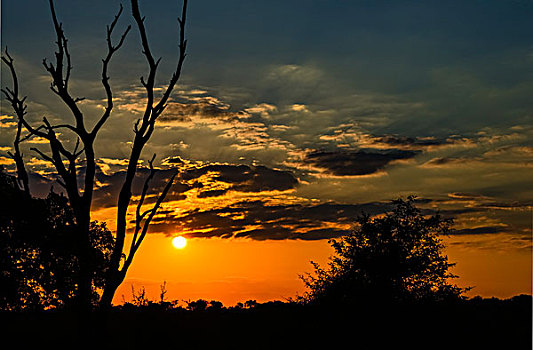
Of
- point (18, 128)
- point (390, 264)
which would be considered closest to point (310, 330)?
point (390, 264)

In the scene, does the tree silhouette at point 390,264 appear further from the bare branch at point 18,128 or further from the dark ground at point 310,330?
the bare branch at point 18,128

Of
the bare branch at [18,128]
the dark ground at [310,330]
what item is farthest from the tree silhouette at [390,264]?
the bare branch at [18,128]

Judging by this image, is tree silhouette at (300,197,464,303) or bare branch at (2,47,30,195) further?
tree silhouette at (300,197,464,303)

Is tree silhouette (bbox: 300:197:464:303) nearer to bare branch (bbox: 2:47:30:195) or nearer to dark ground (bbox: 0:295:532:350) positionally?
dark ground (bbox: 0:295:532:350)

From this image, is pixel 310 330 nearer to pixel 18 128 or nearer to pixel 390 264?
pixel 390 264

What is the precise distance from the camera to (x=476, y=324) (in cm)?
3984

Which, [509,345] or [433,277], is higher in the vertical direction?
[433,277]

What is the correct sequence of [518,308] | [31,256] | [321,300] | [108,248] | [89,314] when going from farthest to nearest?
1. [518,308]
2. [321,300]
3. [108,248]
4. [31,256]
5. [89,314]

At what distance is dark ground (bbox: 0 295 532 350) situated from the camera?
35.1 m

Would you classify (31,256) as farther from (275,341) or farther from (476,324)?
(476,324)

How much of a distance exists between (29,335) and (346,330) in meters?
20.2

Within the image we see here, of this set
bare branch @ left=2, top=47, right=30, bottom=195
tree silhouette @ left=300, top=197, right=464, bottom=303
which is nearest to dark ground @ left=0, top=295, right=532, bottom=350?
tree silhouette @ left=300, top=197, right=464, bottom=303

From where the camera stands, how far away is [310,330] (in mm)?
39469

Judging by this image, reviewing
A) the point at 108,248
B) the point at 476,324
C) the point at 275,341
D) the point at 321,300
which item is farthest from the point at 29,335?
the point at 476,324
